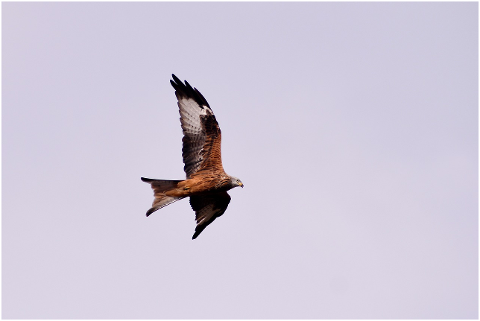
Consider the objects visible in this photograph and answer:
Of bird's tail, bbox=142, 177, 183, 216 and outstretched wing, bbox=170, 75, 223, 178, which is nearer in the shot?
bird's tail, bbox=142, 177, 183, 216

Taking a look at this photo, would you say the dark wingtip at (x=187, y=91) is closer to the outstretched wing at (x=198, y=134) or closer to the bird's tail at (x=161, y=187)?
the outstretched wing at (x=198, y=134)

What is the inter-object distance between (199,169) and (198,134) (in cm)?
70

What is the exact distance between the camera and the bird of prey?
A: 11320 millimetres

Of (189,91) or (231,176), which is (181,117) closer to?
(189,91)

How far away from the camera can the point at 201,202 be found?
1236 centimetres

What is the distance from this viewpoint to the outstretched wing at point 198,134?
1157 cm

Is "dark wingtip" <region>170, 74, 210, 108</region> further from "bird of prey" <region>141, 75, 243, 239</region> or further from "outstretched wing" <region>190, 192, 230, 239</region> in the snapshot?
"outstretched wing" <region>190, 192, 230, 239</region>

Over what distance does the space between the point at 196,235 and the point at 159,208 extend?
129 cm

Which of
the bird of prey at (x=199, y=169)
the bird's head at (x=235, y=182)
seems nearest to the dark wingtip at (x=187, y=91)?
the bird of prey at (x=199, y=169)

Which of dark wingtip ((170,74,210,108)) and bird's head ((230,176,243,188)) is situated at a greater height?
dark wingtip ((170,74,210,108))

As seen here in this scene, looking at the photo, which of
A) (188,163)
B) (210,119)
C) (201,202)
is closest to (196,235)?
(201,202)

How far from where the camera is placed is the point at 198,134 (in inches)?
461

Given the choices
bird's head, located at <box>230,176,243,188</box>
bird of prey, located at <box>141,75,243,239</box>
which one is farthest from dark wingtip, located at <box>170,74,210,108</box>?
bird's head, located at <box>230,176,243,188</box>

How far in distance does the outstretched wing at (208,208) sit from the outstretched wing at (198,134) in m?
0.85
